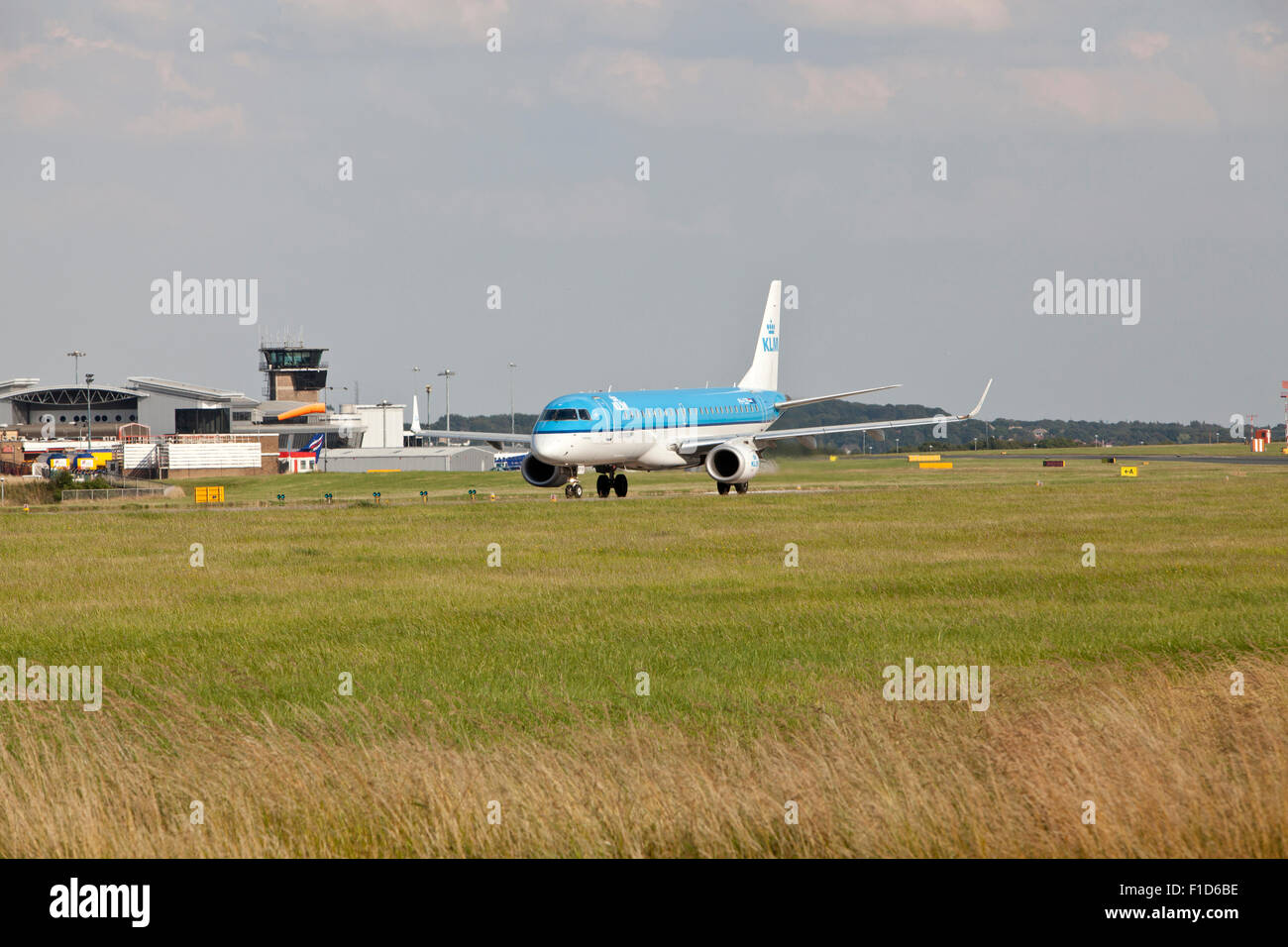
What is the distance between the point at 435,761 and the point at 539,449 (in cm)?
4490

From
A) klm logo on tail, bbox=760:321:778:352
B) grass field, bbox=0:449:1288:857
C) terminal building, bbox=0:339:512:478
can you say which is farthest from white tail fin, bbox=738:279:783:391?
terminal building, bbox=0:339:512:478

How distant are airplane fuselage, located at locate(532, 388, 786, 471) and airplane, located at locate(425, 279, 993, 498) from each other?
0.13 feet

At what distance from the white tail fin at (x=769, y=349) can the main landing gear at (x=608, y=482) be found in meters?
13.2

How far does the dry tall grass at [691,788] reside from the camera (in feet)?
32.9

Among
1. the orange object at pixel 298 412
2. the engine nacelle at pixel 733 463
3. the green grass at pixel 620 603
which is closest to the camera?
the green grass at pixel 620 603

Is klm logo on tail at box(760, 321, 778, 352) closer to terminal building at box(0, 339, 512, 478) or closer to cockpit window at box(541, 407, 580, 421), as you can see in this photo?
cockpit window at box(541, 407, 580, 421)

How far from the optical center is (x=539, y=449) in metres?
56.8

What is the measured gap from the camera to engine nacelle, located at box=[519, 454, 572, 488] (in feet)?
199

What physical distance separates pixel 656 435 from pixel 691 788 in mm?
50706

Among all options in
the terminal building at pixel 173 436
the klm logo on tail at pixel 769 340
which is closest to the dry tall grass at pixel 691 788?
the klm logo on tail at pixel 769 340

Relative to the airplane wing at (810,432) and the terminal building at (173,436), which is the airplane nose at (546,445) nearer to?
the airplane wing at (810,432)

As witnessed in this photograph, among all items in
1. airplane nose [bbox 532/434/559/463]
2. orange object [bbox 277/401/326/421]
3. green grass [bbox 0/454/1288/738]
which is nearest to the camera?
green grass [bbox 0/454/1288/738]

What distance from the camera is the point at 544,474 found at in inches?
2397
